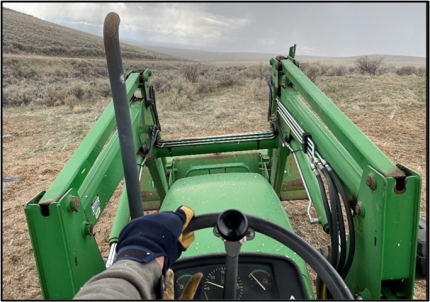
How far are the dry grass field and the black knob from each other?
257cm

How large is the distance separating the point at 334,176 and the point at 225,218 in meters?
0.93

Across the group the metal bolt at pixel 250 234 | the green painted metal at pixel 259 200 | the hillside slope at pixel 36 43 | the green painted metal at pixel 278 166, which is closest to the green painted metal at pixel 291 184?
the green painted metal at pixel 278 166

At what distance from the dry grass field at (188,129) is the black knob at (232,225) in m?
2.57

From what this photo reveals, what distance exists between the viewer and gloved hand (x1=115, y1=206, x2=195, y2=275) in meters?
0.95

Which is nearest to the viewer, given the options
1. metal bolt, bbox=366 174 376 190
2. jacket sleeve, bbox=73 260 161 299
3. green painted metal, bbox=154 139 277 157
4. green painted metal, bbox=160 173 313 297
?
jacket sleeve, bbox=73 260 161 299

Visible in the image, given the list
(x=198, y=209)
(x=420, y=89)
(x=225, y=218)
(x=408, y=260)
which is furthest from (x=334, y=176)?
(x=420, y=89)

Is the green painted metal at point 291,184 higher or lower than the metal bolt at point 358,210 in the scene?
lower

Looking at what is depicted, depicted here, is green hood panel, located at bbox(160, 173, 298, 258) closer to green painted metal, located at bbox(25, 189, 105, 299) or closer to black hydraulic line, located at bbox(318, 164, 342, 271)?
black hydraulic line, located at bbox(318, 164, 342, 271)

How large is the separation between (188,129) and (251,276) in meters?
7.41

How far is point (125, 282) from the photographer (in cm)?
79

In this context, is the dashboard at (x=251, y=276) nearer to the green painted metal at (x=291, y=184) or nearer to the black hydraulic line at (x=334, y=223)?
the black hydraulic line at (x=334, y=223)

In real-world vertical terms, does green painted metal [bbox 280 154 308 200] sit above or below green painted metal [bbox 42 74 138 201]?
below

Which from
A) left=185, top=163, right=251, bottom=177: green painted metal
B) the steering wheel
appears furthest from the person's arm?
left=185, top=163, right=251, bottom=177: green painted metal

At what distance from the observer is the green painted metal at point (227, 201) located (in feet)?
6.47
